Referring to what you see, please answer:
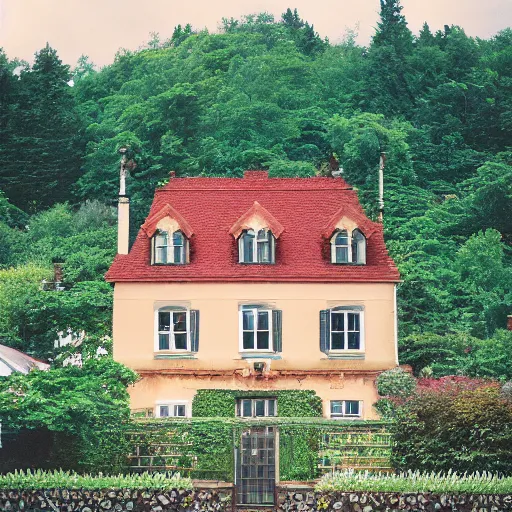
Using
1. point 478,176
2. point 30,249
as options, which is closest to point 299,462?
point 30,249

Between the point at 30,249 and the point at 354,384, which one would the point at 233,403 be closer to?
the point at 354,384

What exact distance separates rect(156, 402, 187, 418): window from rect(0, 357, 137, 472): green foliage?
5.13m

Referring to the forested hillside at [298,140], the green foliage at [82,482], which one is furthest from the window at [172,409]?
the forested hillside at [298,140]

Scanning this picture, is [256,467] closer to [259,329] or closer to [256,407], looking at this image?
[256,407]

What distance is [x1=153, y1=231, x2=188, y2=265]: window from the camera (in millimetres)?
47906

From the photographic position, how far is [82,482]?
37.4 metres

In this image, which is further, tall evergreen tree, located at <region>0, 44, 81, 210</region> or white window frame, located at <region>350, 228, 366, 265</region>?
tall evergreen tree, located at <region>0, 44, 81, 210</region>

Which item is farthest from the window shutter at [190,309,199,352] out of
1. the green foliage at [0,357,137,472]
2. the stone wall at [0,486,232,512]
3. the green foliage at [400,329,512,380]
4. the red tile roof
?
the stone wall at [0,486,232,512]

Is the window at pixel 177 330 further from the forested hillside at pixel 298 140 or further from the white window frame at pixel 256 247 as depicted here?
the forested hillside at pixel 298 140

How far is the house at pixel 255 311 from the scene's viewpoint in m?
46.4

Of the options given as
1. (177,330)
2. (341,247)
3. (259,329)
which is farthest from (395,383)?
(177,330)

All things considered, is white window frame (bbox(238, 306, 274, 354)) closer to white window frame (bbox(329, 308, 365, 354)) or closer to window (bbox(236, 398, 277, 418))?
window (bbox(236, 398, 277, 418))

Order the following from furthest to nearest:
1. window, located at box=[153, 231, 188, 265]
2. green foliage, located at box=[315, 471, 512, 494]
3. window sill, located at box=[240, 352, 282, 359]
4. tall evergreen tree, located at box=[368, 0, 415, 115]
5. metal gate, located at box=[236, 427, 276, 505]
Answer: tall evergreen tree, located at box=[368, 0, 415, 115] < window, located at box=[153, 231, 188, 265] < window sill, located at box=[240, 352, 282, 359] < metal gate, located at box=[236, 427, 276, 505] < green foliage, located at box=[315, 471, 512, 494]

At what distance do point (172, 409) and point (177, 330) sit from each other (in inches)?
101
